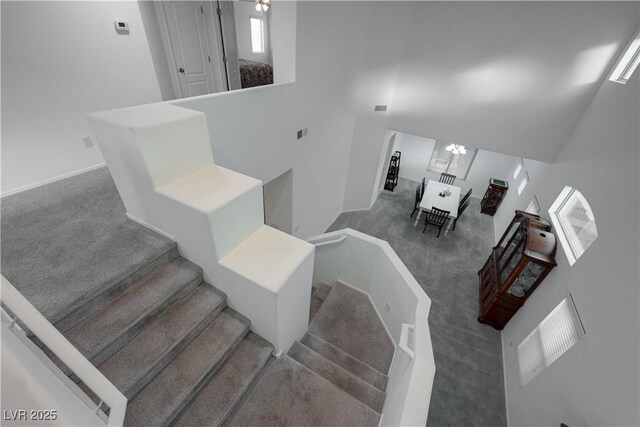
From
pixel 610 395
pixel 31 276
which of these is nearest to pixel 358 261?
pixel 610 395

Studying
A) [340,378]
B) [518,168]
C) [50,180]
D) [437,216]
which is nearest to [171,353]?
[340,378]

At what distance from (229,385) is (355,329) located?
80.9 inches

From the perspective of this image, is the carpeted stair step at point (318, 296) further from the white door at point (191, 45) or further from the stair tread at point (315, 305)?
the white door at point (191, 45)

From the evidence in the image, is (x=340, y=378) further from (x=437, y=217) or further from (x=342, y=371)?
(x=437, y=217)

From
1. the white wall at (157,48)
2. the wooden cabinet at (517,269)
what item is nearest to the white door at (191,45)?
the white wall at (157,48)

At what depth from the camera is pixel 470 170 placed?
8.63 m

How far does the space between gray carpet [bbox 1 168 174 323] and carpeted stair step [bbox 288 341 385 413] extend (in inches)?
63.5

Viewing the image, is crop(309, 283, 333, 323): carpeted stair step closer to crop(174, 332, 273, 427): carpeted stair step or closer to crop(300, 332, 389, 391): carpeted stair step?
crop(300, 332, 389, 391): carpeted stair step

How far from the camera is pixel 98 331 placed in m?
1.64

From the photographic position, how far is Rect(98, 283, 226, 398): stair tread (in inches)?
61.8

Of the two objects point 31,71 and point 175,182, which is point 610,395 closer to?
point 175,182

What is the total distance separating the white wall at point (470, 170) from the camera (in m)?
8.16

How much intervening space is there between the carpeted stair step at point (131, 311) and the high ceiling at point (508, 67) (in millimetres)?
5602

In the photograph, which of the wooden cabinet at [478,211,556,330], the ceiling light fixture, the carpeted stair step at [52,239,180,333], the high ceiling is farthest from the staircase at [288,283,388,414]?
the ceiling light fixture
